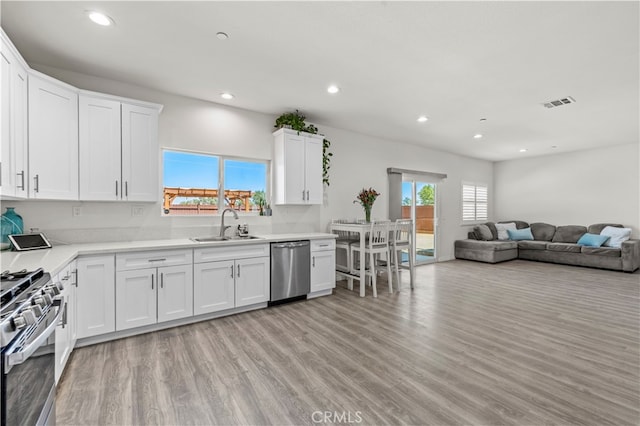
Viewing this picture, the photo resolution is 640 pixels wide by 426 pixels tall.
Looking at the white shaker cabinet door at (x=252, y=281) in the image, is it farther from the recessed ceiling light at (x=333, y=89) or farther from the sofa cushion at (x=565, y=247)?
the sofa cushion at (x=565, y=247)

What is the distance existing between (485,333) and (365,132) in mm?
3772

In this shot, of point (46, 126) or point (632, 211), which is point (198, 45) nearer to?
point (46, 126)

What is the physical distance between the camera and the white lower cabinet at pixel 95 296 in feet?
8.31

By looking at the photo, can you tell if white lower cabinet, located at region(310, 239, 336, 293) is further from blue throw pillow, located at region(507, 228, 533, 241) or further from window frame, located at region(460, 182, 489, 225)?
blue throw pillow, located at region(507, 228, 533, 241)

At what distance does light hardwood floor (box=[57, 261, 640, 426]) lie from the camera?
1801 millimetres

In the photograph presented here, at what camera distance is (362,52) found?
269cm

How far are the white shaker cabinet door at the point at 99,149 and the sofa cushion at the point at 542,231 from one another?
8.87 m

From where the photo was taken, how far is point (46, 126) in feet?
8.41

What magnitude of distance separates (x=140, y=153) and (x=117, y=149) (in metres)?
0.20

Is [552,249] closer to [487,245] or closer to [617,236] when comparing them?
[617,236]

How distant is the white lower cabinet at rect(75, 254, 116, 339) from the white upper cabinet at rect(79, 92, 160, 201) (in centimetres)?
71

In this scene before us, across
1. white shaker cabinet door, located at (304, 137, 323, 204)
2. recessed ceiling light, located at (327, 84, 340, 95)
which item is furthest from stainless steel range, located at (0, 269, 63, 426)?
white shaker cabinet door, located at (304, 137, 323, 204)

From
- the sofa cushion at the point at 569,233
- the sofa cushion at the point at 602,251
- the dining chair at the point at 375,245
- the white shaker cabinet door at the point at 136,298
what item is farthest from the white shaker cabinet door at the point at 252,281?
the sofa cushion at the point at 569,233

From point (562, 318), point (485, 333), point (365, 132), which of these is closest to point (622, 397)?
point (485, 333)
